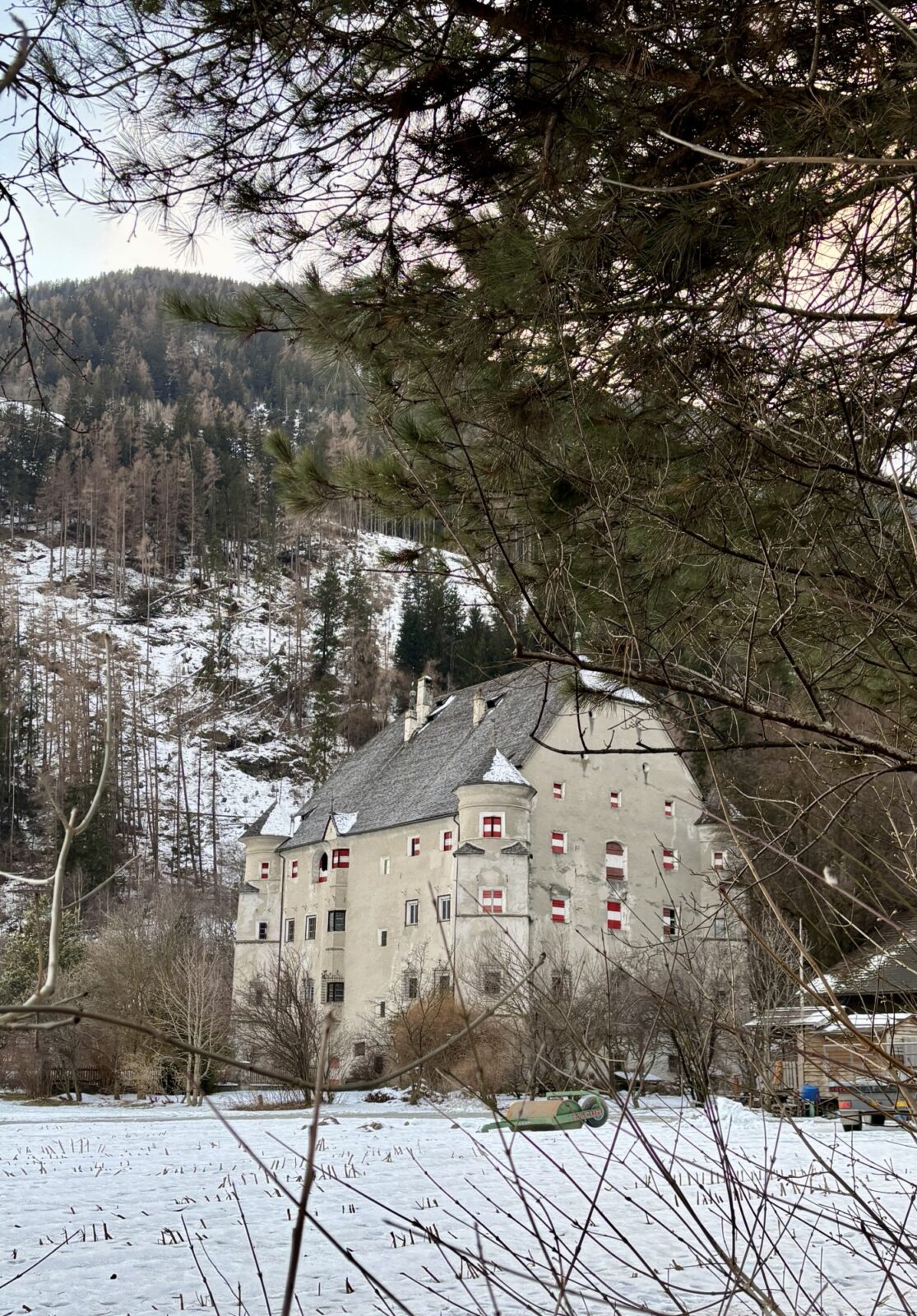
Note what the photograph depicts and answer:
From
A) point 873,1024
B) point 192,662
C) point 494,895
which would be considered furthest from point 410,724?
point 192,662

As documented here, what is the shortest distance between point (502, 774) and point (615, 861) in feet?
17.6

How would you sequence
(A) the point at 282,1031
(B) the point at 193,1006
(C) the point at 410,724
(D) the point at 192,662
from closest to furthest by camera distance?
(A) the point at 282,1031
(B) the point at 193,1006
(C) the point at 410,724
(D) the point at 192,662

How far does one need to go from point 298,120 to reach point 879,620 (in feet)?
13.3

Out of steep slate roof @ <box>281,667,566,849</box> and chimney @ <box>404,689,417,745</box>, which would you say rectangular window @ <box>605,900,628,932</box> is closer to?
steep slate roof @ <box>281,667,566,849</box>

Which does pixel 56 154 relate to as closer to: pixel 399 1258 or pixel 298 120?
pixel 298 120

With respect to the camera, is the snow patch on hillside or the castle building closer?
the castle building

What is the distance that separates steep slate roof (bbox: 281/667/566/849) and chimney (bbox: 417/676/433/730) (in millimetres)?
336

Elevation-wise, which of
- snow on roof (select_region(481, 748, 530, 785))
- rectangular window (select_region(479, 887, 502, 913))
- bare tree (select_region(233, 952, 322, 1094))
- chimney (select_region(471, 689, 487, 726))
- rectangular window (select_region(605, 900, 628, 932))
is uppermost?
chimney (select_region(471, 689, 487, 726))

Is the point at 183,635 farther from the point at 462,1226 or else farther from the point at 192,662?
the point at 462,1226

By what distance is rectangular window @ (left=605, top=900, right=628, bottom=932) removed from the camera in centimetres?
3985

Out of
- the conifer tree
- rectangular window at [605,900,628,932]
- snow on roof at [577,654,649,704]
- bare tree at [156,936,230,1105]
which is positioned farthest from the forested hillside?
snow on roof at [577,654,649,704]

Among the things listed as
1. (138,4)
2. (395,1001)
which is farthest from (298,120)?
(395,1001)

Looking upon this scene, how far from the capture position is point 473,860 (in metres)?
38.3

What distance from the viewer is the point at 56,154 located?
4797 millimetres
